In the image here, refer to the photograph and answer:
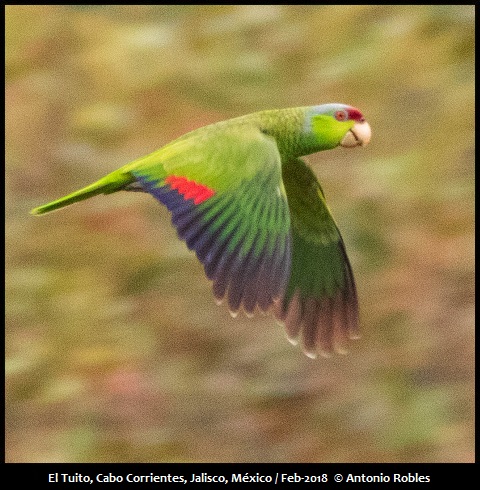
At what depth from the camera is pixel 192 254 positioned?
2.73 meters

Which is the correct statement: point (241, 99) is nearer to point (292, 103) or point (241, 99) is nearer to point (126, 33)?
point (292, 103)

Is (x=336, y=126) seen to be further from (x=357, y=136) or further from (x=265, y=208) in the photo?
(x=265, y=208)

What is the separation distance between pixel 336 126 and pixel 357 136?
0.24ft

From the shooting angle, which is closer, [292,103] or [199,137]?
[199,137]

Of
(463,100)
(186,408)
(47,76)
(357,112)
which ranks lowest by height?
(186,408)

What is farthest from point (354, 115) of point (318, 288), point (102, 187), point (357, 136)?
point (102, 187)

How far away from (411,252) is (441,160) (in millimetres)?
298

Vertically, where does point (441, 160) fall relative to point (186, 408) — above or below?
above

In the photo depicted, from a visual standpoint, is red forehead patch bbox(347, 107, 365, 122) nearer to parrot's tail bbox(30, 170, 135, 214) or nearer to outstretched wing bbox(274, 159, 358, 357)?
outstretched wing bbox(274, 159, 358, 357)

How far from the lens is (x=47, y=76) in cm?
293

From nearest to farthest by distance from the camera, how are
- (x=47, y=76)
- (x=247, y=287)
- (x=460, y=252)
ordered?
(x=247, y=287)
(x=460, y=252)
(x=47, y=76)

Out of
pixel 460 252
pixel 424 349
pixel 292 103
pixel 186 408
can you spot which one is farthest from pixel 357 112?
pixel 186 408

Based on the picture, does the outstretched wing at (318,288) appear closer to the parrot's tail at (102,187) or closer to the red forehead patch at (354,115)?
the red forehead patch at (354,115)

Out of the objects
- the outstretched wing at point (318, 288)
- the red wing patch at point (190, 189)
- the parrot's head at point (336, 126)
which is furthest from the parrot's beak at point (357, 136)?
the red wing patch at point (190, 189)
